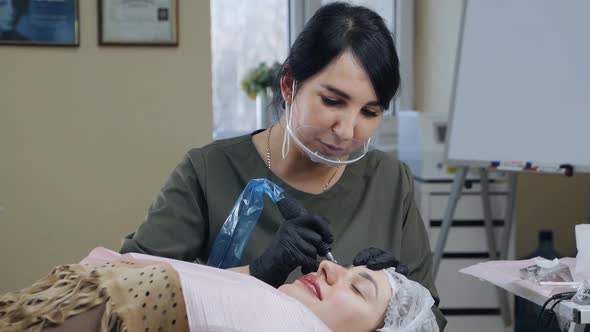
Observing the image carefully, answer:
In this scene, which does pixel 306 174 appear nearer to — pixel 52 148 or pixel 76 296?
pixel 76 296

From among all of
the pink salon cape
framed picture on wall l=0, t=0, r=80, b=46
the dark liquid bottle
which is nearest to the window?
framed picture on wall l=0, t=0, r=80, b=46

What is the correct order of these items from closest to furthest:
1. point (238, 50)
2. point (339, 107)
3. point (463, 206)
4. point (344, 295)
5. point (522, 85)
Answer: point (344, 295), point (339, 107), point (522, 85), point (463, 206), point (238, 50)

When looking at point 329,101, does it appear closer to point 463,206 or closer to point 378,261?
point 378,261

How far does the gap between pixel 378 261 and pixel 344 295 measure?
0.12m

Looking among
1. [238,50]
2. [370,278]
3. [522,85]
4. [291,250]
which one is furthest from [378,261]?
[238,50]

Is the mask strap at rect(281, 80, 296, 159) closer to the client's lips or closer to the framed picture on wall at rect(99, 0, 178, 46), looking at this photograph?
the client's lips

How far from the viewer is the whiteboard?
2.90 meters

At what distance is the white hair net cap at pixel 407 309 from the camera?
4.69 feet

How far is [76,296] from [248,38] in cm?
327

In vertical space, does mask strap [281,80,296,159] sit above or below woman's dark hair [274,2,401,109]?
below

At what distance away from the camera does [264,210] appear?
5.89ft

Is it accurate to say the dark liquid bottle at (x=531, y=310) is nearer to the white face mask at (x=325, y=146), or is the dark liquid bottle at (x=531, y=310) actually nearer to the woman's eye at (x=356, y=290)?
the white face mask at (x=325, y=146)

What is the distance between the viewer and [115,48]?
3.36 metres

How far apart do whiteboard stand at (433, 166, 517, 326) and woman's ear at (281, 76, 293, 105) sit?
5.13ft
